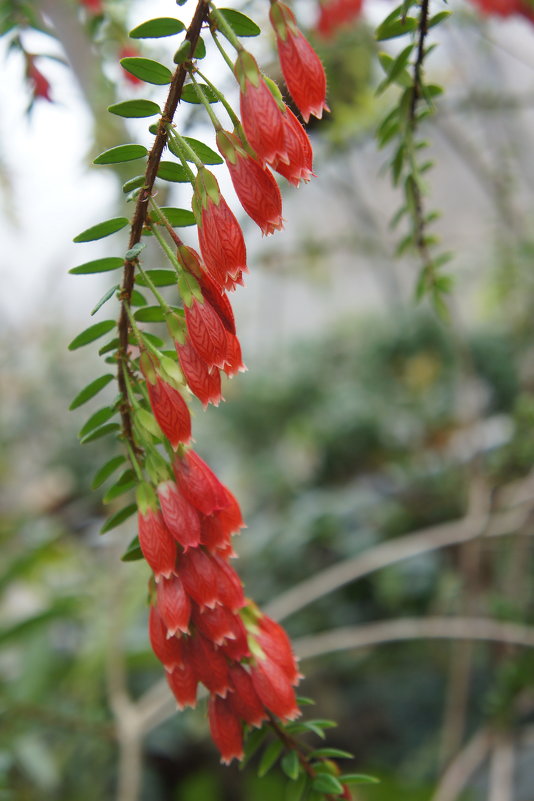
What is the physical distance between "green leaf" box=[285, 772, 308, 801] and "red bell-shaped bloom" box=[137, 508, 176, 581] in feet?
0.33

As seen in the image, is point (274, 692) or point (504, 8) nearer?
point (274, 692)

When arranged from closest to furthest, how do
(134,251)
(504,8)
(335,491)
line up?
(134,251) < (504,8) < (335,491)

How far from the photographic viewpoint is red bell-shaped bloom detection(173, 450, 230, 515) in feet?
0.82

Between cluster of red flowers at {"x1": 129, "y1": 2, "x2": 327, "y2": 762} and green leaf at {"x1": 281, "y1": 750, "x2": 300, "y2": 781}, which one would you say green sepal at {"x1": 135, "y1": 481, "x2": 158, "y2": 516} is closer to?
cluster of red flowers at {"x1": 129, "y1": 2, "x2": 327, "y2": 762}

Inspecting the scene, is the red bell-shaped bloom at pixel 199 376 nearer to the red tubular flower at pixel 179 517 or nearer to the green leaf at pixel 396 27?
the red tubular flower at pixel 179 517

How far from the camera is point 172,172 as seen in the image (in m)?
0.24

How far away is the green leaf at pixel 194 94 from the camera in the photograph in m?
0.21

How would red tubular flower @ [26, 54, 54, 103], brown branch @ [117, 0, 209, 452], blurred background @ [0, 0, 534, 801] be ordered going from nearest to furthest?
brown branch @ [117, 0, 209, 452] < red tubular flower @ [26, 54, 54, 103] < blurred background @ [0, 0, 534, 801]

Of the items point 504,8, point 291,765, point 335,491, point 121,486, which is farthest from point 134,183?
point 335,491

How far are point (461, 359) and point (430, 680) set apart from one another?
79 cm

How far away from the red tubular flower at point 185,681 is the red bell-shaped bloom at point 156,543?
0.13 feet

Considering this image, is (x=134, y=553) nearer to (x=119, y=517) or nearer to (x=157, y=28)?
(x=119, y=517)

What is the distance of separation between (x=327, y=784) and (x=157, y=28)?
10.6 inches

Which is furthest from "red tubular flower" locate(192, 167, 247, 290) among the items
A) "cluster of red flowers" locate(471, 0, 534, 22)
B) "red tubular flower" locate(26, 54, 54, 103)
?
"cluster of red flowers" locate(471, 0, 534, 22)
